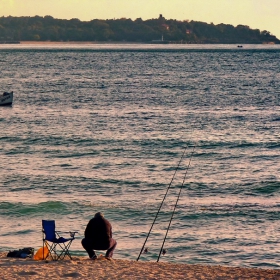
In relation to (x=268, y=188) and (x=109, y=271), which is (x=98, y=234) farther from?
(x=268, y=188)

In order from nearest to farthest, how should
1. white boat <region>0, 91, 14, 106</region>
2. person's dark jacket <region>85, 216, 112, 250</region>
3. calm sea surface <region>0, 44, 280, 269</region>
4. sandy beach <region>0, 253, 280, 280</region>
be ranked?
sandy beach <region>0, 253, 280, 280</region> < person's dark jacket <region>85, 216, 112, 250</region> < calm sea surface <region>0, 44, 280, 269</region> < white boat <region>0, 91, 14, 106</region>

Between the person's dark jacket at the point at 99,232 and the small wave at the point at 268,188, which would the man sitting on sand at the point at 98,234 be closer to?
the person's dark jacket at the point at 99,232

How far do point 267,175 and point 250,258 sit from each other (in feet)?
31.2

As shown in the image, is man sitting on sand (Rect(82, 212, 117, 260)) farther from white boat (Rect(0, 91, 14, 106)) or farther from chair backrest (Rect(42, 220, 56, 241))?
white boat (Rect(0, 91, 14, 106))

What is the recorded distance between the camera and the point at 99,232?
12.8 m

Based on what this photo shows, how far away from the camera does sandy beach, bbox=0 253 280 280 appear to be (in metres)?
12.0

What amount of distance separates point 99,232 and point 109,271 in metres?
0.80

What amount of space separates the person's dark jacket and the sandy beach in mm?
330

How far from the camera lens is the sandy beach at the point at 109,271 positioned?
1196 cm

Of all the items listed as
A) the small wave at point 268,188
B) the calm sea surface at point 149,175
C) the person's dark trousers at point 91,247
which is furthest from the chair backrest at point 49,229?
the small wave at point 268,188

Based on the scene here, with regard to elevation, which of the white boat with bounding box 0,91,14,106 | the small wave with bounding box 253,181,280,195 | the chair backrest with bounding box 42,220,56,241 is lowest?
the white boat with bounding box 0,91,14,106

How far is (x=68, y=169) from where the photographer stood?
26.5 metres

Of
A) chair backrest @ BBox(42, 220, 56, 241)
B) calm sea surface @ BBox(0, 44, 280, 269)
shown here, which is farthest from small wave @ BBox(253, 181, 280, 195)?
chair backrest @ BBox(42, 220, 56, 241)

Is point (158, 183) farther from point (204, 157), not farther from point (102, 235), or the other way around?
point (102, 235)
